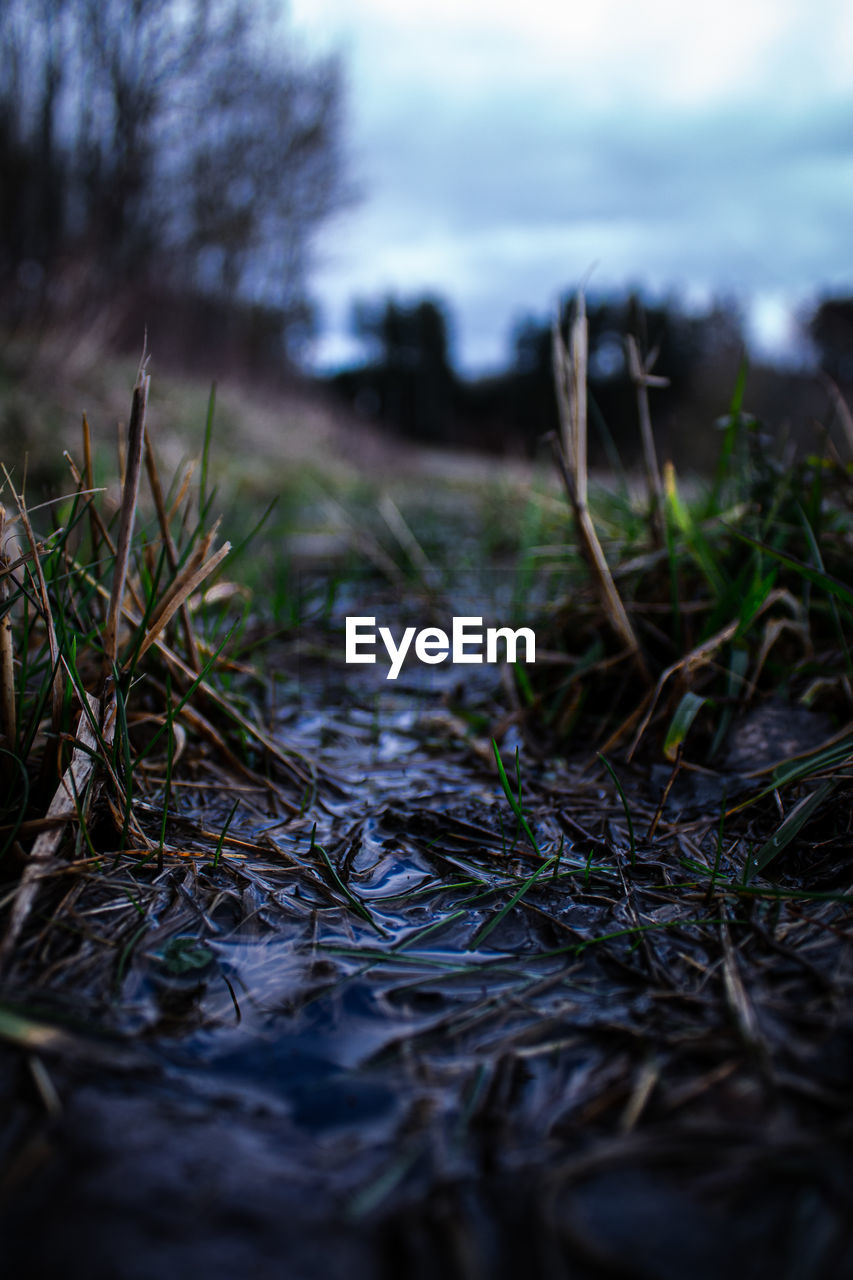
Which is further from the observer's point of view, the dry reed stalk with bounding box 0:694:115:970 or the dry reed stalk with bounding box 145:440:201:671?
the dry reed stalk with bounding box 145:440:201:671

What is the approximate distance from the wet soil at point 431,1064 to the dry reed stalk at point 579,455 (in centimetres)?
55

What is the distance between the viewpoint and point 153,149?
1160cm

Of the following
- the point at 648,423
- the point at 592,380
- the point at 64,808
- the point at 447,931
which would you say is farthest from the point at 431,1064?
the point at 592,380

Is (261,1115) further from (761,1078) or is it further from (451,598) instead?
(451,598)

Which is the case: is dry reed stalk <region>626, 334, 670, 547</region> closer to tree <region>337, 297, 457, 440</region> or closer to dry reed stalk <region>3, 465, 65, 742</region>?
dry reed stalk <region>3, 465, 65, 742</region>

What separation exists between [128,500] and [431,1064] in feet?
2.62

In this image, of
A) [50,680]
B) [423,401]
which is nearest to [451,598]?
[50,680]

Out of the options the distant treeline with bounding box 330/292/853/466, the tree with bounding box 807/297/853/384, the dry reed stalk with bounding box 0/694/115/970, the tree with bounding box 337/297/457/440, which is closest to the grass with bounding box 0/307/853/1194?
the dry reed stalk with bounding box 0/694/115/970

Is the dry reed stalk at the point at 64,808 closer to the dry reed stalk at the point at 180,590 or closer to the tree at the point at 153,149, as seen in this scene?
the dry reed stalk at the point at 180,590

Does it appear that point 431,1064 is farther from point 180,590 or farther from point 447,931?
point 180,590

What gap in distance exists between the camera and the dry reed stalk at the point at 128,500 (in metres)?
1.07

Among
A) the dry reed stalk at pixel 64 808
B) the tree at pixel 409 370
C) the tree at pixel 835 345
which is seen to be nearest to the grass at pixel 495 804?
the dry reed stalk at pixel 64 808

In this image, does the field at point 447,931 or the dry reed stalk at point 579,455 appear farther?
the dry reed stalk at point 579,455

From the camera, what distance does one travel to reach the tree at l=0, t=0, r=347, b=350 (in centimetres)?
1009
